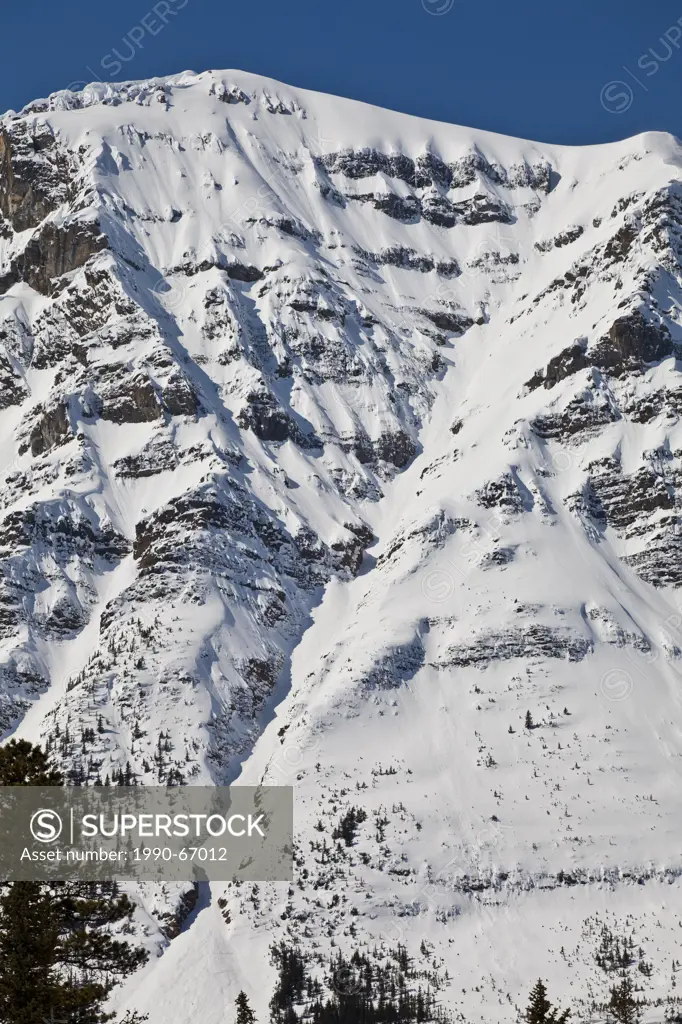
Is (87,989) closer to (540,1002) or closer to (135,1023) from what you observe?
(135,1023)

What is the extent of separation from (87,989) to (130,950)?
101 inches

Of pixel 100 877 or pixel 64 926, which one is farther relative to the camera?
pixel 100 877

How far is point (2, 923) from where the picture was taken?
66.4 m

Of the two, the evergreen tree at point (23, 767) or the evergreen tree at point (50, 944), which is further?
the evergreen tree at point (23, 767)

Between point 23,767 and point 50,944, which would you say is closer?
point 50,944

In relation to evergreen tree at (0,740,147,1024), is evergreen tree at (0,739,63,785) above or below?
above

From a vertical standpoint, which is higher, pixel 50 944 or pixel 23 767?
pixel 23 767

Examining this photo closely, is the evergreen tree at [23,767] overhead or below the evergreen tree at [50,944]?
overhead

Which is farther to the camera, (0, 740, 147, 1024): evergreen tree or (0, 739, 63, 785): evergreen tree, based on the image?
(0, 739, 63, 785): evergreen tree

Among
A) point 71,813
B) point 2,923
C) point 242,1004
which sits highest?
point 242,1004

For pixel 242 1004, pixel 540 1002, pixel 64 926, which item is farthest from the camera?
pixel 242 1004

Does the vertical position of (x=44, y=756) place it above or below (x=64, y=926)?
above

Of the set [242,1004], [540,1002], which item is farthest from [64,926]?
[242,1004]

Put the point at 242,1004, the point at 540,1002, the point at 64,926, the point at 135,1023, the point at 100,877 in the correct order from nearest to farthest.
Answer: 1. the point at 135,1023
2. the point at 64,926
3. the point at 100,877
4. the point at 540,1002
5. the point at 242,1004
